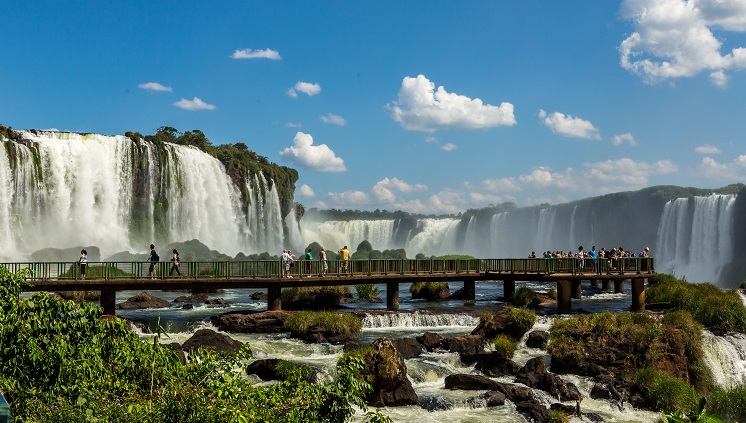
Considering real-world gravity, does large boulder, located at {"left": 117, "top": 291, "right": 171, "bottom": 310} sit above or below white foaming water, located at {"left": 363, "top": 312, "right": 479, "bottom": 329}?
above

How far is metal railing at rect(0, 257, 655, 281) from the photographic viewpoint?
98.5 ft

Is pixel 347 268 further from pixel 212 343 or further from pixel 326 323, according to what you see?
pixel 212 343

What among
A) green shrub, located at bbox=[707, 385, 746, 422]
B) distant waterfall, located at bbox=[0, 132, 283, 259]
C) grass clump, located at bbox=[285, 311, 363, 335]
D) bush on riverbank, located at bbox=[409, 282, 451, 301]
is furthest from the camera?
distant waterfall, located at bbox=[0, 132, 283, 259]

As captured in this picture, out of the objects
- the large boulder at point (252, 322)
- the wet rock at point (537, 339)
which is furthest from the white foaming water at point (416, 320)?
the wet rock at point (537, 339)

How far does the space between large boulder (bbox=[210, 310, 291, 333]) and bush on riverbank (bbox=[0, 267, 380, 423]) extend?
55.0ft

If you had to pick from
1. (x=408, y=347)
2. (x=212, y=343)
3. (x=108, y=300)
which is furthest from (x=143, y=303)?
(x=408, y=347)

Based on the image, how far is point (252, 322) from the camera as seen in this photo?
2797cm

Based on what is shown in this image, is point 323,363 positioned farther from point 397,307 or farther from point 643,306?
point 643,306

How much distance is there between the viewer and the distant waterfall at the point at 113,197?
187ft

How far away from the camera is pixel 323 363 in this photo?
21.3 meters

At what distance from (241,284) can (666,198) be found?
75.0 meters

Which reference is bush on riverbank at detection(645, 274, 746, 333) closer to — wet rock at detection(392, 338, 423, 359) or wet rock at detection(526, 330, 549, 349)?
wet rock at detection(526, 330, 549, 349)

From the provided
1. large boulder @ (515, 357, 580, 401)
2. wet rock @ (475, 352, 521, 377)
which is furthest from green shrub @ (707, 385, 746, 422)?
wet rock @ (475, 352, 521, 377)

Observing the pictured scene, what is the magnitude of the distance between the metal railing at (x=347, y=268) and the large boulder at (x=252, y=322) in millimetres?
2391
